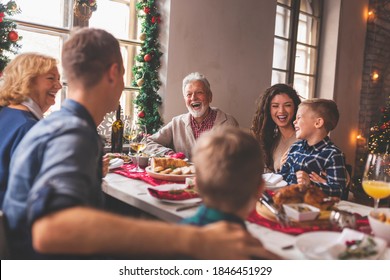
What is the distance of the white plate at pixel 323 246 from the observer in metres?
1.01

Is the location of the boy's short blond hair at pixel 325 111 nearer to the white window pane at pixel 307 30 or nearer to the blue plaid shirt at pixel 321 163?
the blue plaid shirt at pixel 321 163

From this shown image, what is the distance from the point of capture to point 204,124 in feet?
10.5

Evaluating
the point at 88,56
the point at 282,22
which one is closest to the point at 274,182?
the point at 88,56

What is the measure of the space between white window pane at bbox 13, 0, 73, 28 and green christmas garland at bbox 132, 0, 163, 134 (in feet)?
2.05

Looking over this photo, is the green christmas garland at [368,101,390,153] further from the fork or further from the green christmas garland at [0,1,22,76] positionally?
the green christmas garland at [0,1,22,76]

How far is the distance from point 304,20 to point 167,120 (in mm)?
2856

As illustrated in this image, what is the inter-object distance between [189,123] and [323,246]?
2181 millimetres

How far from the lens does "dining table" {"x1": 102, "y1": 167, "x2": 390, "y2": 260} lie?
1101 millimetres

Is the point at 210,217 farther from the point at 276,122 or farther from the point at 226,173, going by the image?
the point at 276,122

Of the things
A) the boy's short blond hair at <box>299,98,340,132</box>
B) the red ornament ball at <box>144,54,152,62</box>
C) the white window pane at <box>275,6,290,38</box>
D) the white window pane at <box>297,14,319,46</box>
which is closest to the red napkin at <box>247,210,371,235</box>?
the boy's short blond hair at <box>299,98,340,132</box>

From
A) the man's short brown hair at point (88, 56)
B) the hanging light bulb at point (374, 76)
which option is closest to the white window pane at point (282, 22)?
the hanging light bulb at point (374, 76)

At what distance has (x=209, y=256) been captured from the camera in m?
0.83

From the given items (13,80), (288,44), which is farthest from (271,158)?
(288,44)
